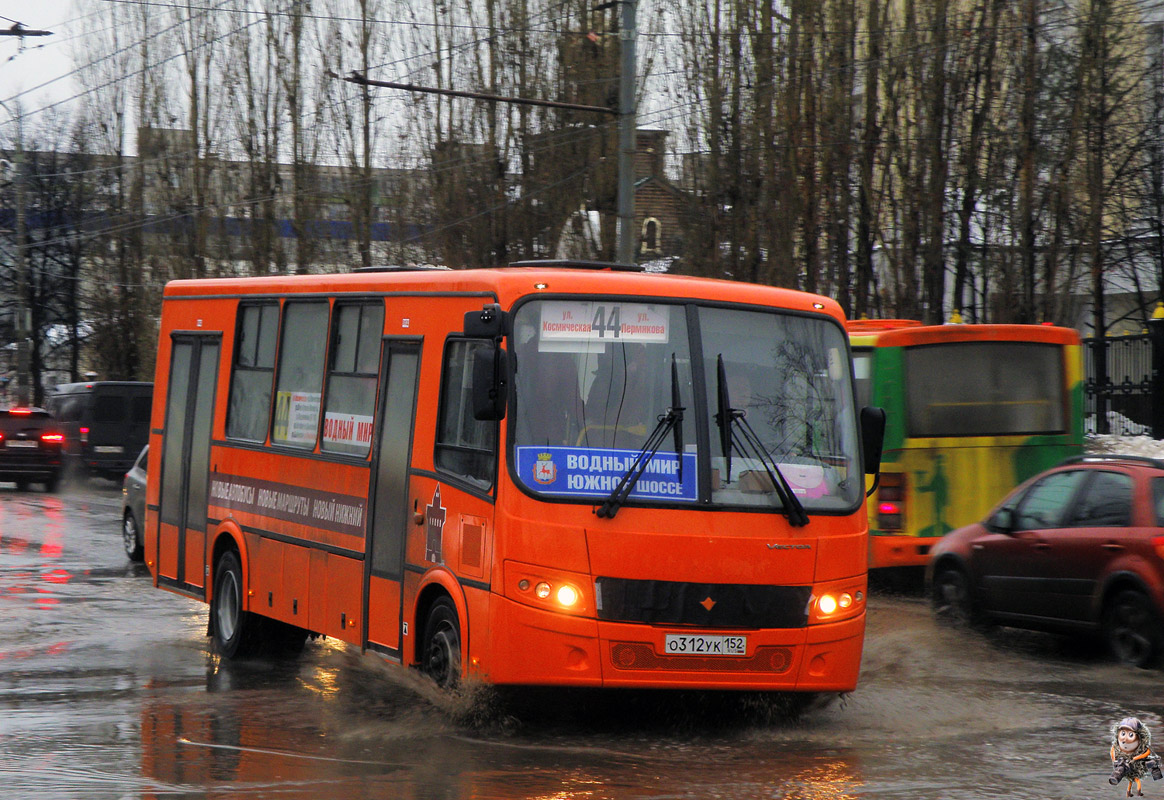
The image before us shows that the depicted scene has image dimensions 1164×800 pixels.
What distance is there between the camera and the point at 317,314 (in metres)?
10.6

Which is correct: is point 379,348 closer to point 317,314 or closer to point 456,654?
point 317,314

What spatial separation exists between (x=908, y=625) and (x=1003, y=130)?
14.7 meters

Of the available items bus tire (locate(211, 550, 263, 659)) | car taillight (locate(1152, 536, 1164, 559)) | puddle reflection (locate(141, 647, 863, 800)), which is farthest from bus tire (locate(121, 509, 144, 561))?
car taillight (locate(1152, 536, 1164, 559))

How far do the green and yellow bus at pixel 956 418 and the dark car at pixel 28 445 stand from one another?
2023 centimetres

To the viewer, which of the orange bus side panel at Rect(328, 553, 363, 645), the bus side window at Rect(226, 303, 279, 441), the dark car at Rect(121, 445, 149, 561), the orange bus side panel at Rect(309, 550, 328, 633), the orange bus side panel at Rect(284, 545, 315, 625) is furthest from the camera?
the dark car at Rect(121, 445, 149, 561)

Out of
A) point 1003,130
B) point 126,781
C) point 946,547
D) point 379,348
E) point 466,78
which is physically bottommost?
point 126,781

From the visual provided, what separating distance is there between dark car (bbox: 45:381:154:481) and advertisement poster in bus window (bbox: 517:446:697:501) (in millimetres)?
25070

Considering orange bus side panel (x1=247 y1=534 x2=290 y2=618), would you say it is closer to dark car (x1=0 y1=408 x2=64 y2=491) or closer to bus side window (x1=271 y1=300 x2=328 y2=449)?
bus side window (x1=271 y1=300 x2=328 y2=449)

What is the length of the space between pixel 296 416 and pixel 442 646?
274cm

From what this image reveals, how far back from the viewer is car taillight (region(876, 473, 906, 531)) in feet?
49.6

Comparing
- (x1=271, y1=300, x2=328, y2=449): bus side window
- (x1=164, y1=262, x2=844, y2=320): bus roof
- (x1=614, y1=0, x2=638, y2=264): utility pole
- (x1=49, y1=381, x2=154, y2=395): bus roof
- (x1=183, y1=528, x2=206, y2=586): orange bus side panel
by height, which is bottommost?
(x1=183, y1=528, x2=206, y2=586): orange bus side panel

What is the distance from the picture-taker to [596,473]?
8.04 meters

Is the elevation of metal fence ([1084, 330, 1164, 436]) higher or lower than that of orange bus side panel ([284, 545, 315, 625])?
higher

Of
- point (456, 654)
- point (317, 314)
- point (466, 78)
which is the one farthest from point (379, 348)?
point (466, 78)
